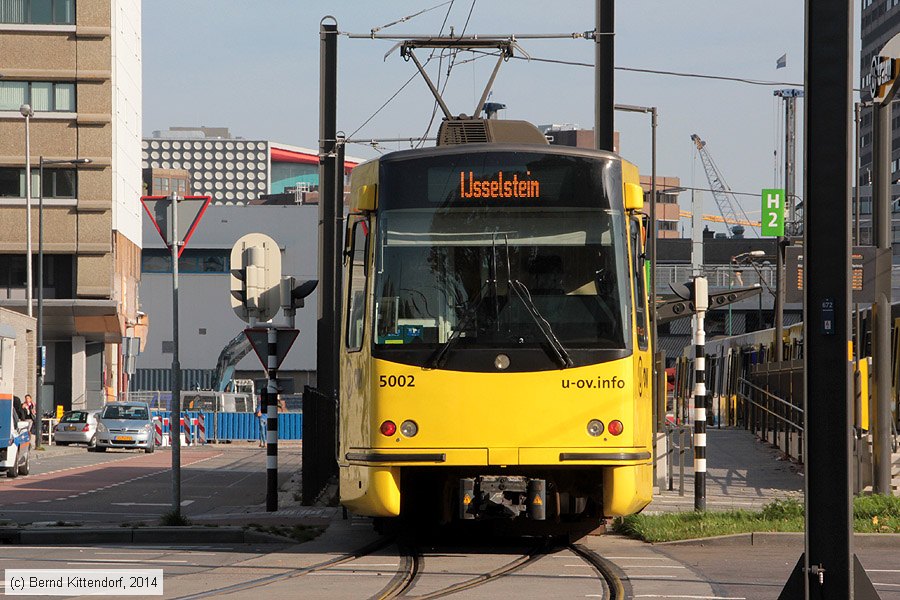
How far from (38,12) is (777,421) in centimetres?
4063

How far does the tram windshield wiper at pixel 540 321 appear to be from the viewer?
12836 mm

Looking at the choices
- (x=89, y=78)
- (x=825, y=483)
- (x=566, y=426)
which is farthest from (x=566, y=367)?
(x=89, y=78)

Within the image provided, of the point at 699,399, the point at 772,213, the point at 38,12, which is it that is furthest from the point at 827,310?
the point at 38,12

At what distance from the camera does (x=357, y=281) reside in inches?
535

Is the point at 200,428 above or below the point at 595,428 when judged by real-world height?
below

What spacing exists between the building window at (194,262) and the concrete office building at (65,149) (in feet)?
135

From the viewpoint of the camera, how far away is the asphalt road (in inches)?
789

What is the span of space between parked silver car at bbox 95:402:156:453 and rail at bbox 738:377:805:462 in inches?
758

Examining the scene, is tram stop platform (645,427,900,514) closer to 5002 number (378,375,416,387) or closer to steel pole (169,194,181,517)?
steel pole (169,194,181,517)

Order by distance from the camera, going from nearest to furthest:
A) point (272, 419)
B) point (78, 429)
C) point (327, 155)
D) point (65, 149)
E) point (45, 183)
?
point (272, 419), point (327, 155), point (78, 429), point (65, 149), point (45, 183)

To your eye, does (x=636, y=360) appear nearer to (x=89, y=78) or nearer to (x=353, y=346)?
(x=353, y=346)

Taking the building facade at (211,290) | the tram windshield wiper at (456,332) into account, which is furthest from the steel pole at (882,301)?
the building facade at (211,290)

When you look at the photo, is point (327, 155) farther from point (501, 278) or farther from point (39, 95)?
point (39, 95)

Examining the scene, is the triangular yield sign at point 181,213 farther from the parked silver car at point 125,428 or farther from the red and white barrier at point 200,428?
the red and white barrier at point 200,428
